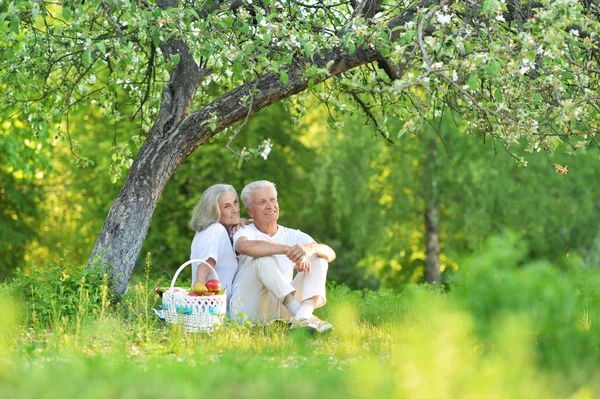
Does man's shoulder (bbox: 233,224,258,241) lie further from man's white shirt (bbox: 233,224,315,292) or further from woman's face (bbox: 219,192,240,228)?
woman's face (bbox: 219,192,240,228)

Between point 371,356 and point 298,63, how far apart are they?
2768 millimetres

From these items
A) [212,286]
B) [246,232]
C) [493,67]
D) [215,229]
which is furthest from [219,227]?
[493,67]

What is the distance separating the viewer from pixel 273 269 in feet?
22.6

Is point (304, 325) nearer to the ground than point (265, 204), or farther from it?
nearer to the ground

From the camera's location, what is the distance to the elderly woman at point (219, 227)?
731 centimetres

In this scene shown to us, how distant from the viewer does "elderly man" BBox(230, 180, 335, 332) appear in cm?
682

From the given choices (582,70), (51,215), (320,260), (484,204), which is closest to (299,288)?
(320,260)

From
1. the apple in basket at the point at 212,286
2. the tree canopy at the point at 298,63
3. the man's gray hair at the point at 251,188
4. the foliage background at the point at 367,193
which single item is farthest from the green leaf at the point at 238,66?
the foliage background at the point at 367,193

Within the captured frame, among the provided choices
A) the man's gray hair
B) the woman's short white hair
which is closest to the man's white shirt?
the man's gray hair

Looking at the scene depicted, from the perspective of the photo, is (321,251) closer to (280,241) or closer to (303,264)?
(303,264)

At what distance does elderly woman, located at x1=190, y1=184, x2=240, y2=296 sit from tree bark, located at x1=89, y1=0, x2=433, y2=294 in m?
0.73

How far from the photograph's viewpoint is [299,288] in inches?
283

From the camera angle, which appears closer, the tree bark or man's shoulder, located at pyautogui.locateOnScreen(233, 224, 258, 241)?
man's shoulder, located at pyautogui.locateOnScreen(233, 224, 258, 241)

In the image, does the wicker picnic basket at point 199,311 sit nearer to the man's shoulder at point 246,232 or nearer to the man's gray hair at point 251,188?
the man's shoulder at point 246,232
